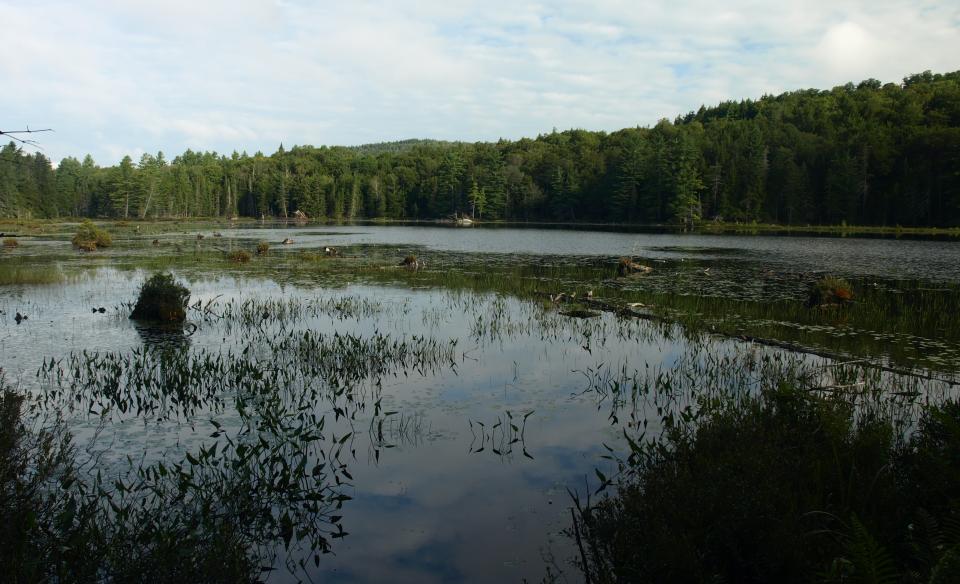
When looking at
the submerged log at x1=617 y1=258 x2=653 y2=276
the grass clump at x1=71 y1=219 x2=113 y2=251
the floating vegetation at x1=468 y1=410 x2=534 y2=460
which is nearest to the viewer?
the floating vegetation at x1=468 y1=410 x2=534 y2=460

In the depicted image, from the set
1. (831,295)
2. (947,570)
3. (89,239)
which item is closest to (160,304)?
(947,570)

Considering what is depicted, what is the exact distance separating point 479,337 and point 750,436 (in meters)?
9.60

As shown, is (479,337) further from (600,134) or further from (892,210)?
(600,134)

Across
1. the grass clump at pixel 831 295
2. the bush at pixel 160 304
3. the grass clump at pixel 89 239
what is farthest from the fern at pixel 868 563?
the grass clump at pixel 89 239

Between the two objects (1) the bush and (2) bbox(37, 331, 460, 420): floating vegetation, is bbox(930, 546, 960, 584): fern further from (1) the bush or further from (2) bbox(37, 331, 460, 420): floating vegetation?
(1) the bush

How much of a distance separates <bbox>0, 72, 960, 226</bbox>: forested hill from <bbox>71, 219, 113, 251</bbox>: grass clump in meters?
22.9

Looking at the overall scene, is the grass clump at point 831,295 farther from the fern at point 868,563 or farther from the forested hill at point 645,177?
the forested hill at point 645,177

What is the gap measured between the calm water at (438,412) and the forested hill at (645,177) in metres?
55.8

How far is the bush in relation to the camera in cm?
1725

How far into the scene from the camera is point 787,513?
4.76m

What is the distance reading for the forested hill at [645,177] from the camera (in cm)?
8844

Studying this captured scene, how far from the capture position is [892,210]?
282ft

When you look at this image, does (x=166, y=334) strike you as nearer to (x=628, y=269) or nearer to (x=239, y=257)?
(x=628, y=269)


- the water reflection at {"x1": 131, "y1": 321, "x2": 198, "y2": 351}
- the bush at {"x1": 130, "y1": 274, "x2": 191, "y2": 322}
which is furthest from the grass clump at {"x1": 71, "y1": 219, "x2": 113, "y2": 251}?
the water reflection at {"x1": 131, "y1": 321, "x2": 198, "y2": 351}
